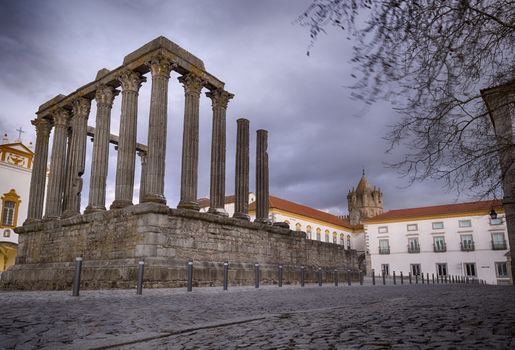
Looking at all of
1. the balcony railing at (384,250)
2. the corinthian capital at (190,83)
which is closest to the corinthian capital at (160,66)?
the corinthian capital at (190,83)

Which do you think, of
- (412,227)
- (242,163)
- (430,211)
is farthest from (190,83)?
(430,211)

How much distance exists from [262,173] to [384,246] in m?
39.9

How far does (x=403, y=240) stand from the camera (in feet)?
179

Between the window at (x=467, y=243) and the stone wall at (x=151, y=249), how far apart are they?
3581 cm

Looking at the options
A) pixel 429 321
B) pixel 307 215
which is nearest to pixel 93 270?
pixel 429 321

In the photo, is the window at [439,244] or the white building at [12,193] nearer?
the white building at [12,193]

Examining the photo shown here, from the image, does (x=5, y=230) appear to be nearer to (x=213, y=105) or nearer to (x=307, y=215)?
(x=213, y=105)

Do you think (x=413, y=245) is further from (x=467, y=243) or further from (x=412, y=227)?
(x=467, y=243)

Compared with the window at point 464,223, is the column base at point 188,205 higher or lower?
lower

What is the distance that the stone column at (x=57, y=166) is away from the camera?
783 inches

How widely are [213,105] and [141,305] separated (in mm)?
12539

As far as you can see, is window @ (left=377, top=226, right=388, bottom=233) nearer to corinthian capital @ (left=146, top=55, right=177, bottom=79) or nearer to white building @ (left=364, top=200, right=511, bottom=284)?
white building @ (left=364, top=200, right=511, bottom=284)

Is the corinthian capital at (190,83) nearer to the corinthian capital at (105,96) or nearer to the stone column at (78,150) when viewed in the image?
the corinthian capital at (105,96)

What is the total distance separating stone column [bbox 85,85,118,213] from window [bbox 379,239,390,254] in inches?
1797
